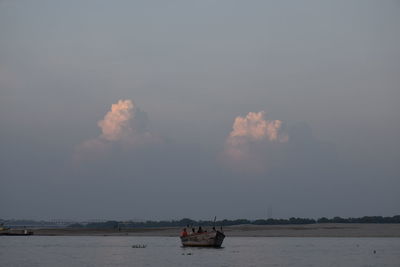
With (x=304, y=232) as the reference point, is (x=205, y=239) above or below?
below

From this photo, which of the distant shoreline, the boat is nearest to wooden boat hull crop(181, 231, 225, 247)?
the boat

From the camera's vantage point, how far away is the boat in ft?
209

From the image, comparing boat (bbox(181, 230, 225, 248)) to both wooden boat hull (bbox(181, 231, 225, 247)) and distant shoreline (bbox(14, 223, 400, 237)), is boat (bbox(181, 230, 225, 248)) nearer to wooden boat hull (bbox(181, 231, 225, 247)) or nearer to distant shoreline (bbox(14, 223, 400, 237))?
wooden boat hull (bbox(181, 231, 225, 247))

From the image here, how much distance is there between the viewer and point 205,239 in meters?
64.4

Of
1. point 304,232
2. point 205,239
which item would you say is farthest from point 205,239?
point 304,232

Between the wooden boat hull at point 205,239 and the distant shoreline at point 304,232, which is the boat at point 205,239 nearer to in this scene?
the wooden boat hull at point 205,239

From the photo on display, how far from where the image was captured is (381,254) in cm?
5375

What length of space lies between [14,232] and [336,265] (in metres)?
88.2

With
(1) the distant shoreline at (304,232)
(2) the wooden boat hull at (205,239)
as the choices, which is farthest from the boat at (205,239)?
(1) the distant shoreline at (304,232)

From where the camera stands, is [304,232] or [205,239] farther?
[304,232]

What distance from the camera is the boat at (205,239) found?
6369 cm

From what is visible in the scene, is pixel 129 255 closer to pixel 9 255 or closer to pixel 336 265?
pixel 9 255

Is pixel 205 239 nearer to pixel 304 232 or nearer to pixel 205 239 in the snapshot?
pixel 205 239

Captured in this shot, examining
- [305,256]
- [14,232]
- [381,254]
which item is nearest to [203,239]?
[305,256]
